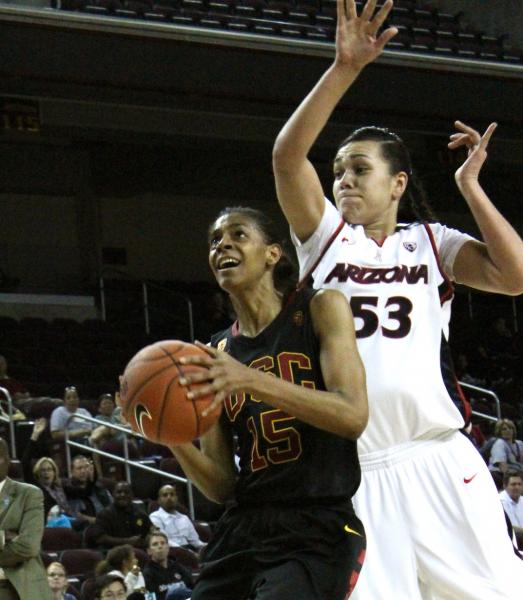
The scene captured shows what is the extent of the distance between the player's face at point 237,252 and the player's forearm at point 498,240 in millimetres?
749

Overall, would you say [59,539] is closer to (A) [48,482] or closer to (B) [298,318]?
(A) [48,482]

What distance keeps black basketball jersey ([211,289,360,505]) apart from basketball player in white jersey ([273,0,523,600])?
0.40 m

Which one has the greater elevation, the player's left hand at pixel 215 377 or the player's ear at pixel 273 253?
the player's ear at pixel 273 253

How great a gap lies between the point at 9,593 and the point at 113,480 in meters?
Result: 4.75

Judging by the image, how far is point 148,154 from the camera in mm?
20688

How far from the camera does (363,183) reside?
3900mm

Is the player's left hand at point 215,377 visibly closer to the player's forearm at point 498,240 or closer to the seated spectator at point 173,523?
the player's forearm at point 498,240

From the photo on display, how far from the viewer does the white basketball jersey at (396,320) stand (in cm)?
370

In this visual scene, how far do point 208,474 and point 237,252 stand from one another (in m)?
0.62

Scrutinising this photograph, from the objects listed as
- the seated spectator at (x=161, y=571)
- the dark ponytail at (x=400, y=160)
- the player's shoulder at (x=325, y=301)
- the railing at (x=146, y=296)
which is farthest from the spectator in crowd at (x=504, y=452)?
the player's shoulder at (x=325, y=301)

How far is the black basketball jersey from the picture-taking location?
3223 millimetres

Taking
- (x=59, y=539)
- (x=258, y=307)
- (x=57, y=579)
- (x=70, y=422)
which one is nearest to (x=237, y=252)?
(x=258, y=307)

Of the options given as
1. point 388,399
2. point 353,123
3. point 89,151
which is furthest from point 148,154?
point 388,399

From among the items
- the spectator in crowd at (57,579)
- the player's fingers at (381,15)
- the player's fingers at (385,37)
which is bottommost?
the spectator in crowd at (57,579)
